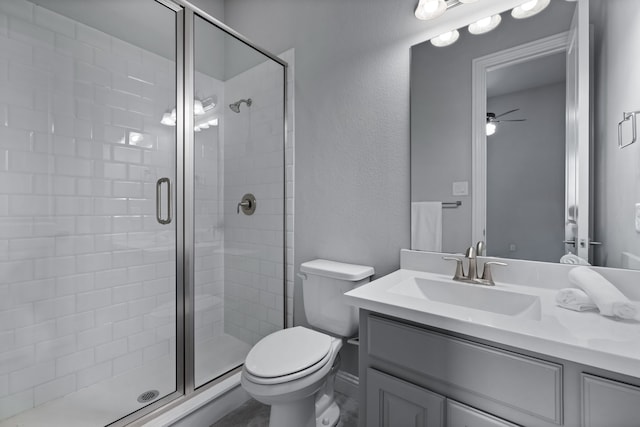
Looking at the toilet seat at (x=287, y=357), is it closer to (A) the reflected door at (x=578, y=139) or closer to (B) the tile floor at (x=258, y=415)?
(B) the tile floor at (x=258, y=415)

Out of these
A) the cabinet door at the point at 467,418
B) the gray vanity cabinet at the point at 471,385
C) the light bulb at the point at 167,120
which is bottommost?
the cabinet door at the point at 467,418

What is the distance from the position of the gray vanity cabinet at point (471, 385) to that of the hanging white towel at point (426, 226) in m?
0.56

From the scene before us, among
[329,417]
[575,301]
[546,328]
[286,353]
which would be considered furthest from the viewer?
[329,417]

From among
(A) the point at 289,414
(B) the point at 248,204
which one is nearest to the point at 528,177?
(A) the point at 289,414

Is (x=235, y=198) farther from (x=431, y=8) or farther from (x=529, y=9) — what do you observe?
(x=529, y=9)

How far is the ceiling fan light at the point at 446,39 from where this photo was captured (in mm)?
1363

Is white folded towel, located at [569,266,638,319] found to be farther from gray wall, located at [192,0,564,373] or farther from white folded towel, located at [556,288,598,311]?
gray wall, located at [192,0,564,373]

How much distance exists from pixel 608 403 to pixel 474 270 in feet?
1.99

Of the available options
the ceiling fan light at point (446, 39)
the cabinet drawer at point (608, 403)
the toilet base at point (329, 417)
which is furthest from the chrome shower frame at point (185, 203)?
the cabinet drawer at point (608, 403)

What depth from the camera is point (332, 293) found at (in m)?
1.57

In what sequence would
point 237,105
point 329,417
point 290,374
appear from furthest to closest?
point 237,105
point 329,417
point 290,374

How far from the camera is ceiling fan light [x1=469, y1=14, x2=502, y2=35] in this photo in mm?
1266

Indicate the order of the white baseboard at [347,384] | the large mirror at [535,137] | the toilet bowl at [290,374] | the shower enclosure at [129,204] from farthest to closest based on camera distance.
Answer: the white baseboard at [347,384] → the shower enclosure at [129,204] → the toilet bowl at [290,374] → the large mirror at [535,137]

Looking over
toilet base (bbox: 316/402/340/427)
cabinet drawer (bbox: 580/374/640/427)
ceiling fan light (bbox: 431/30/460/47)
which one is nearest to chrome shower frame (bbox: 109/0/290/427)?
toilet base (bbox: 316/402/340/427)
